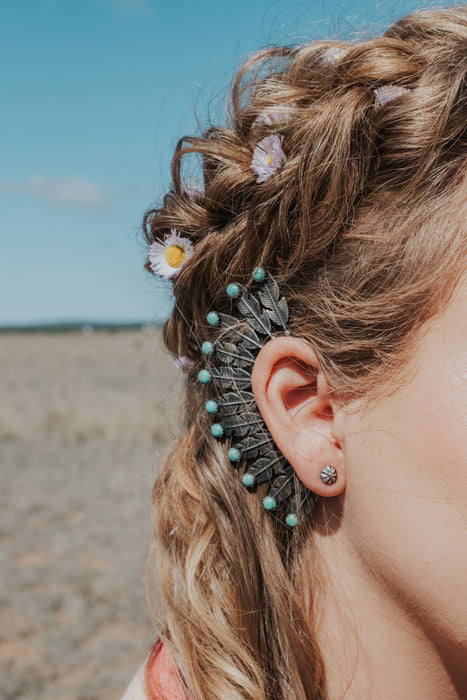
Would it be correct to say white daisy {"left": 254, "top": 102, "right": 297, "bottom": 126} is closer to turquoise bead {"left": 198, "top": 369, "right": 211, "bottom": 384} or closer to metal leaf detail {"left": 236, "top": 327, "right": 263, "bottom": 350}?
metal leaf detail {"left": 236, "top": 327, "right": 263, "bottom": 350}

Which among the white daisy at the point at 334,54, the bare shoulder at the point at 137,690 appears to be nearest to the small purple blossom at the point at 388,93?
the white daisy at the point at 334,54

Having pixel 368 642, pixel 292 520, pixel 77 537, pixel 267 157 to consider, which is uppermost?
pixel 267 157

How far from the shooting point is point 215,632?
5.38 ft

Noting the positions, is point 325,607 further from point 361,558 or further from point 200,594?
point 200,594

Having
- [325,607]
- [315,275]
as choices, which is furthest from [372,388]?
[325,607]

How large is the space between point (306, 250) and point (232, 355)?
33 cm

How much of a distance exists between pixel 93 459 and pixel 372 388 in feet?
32.9

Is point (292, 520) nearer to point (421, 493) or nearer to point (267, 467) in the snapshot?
point (267, 467)

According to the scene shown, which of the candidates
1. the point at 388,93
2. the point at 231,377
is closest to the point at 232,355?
the point at 231,377

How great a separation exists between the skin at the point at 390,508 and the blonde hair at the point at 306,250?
55 millimetres

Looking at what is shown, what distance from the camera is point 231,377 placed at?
65.4 inches

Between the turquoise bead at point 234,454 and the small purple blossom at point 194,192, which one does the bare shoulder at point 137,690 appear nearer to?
the turquoise bead at point 234,454

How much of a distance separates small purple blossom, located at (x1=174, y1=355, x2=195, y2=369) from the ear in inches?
14.9

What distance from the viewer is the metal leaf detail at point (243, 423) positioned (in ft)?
5.39
